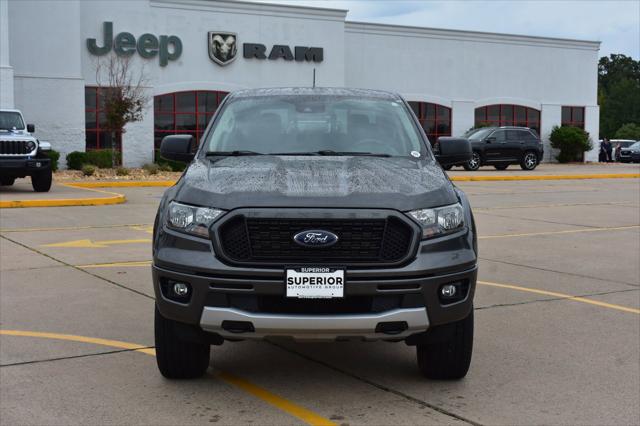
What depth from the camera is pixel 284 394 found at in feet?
15.1

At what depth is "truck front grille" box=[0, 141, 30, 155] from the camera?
1817 cm

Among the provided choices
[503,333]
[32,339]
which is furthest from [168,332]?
[503,333]

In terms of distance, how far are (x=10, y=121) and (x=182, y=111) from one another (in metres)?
14.9

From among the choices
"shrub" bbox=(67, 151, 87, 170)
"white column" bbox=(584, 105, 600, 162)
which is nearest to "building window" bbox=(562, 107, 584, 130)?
"white column" bbox=(584, 105, 600, 162)

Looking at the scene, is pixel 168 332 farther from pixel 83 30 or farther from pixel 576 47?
pixel 576 47

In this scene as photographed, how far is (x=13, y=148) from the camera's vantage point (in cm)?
1827

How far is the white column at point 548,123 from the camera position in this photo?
43500 millimetres

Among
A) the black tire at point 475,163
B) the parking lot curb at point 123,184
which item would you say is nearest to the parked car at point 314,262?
the parking lot curb at point 123,184

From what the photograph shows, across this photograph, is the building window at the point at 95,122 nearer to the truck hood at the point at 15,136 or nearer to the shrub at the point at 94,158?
the shrub at the point at 94,158

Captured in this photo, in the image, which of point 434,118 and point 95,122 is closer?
point 95,122

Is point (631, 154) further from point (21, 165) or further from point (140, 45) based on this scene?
point (21, 165)

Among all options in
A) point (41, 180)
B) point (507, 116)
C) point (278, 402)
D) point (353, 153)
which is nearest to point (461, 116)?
point (507, 116)

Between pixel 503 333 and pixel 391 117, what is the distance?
1807 mm

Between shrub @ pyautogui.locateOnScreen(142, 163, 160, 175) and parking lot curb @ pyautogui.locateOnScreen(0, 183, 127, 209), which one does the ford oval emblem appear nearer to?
parking lot curb @ pyautogui.locateOnScreen(0, 183, 127, 209)
